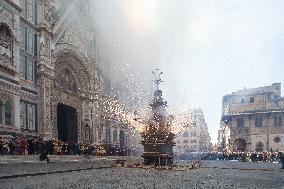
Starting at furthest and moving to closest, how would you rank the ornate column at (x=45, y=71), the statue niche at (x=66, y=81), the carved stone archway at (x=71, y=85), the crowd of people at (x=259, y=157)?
the crowd of people at (x=259, y=157) → the statue niche at (x=66, y=81) → the carved stone archway at (x=71, y=85) → the ornate column at (x=45, y=71)

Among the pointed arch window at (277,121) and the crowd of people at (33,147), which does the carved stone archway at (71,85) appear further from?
the pointed arch window at (277,121)

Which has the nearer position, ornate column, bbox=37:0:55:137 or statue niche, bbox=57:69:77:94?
ornate column, bbox=37:0:55:137

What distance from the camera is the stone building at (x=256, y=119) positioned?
51688 millimetres

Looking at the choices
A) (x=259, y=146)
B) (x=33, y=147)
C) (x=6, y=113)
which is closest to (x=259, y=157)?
(x=259, y=146)

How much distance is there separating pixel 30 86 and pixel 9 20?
15.4 ft

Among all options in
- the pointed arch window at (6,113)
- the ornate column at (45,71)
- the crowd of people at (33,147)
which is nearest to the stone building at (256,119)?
the crowd of people at (33,147)

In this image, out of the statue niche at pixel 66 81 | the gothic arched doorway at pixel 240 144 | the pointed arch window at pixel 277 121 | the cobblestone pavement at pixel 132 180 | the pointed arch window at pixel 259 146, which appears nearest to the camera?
the cobblestone pavement at pixel 132 180

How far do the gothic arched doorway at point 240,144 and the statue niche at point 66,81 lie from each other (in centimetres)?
3171

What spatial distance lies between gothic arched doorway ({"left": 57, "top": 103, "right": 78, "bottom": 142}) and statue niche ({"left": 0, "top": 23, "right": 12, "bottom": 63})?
10.5 meters

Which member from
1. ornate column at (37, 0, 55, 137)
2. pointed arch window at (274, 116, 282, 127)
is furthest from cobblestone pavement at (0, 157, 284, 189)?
pointed arch window at (274, 116, 282, 127)

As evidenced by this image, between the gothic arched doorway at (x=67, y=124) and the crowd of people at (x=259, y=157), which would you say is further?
the crowd of people at (x=259, y=157)

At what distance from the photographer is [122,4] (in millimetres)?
39469

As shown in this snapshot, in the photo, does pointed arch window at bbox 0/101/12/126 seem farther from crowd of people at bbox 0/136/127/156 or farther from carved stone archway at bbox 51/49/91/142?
carved stone archway at bbox 51/49/91/142

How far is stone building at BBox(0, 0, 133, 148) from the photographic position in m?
20.8
